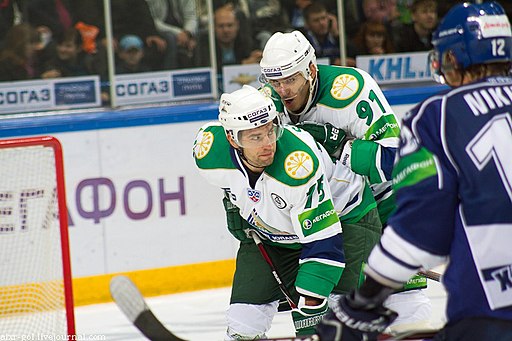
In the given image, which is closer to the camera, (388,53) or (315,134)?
(315,134)

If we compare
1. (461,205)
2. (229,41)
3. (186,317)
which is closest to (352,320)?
(461,205)

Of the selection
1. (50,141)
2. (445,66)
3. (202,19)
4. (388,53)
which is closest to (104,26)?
(202,19)

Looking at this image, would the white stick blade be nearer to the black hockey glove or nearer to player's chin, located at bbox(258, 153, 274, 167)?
player's chin, located at bbox(258, 153, 274, 167)

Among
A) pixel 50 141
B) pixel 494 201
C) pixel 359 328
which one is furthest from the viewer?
pixel 50 141

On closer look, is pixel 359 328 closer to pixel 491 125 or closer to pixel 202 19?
pixel 491 125

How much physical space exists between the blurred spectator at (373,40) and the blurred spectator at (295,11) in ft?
1.15

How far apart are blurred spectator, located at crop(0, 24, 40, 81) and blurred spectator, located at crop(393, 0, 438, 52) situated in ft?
6.84

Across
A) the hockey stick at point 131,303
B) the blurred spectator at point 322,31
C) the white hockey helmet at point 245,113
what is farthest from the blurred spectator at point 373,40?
the hockey stick at point 131,303

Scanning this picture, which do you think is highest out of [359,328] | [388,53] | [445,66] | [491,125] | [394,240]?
[388,53]

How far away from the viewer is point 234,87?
5.69 metres

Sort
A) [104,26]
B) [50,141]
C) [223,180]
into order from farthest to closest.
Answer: [104,26] < [50,141] < [223,180]

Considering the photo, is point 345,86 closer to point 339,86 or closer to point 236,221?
point 339,86

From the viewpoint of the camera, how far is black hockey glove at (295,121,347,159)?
305 centimetres

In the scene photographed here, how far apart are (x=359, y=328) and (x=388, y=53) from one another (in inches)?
176
